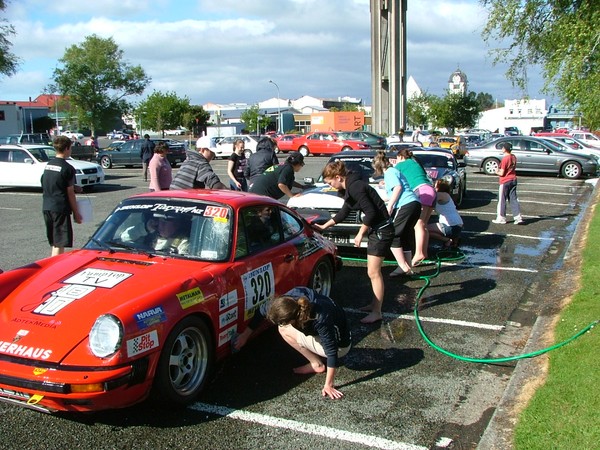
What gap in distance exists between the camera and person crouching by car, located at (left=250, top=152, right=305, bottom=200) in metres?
8.84

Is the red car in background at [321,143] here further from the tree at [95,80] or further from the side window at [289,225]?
the tree at [95,80]

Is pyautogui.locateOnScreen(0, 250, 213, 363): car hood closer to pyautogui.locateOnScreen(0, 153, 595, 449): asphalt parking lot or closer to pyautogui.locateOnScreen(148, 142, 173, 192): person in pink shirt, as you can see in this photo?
pyautogui.locateOnScreen(0, 153, 595, 449): asphalt parking lot

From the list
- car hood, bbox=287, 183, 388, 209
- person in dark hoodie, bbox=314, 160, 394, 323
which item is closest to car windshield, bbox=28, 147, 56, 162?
car hood, bbox=287, 183, 388, 209

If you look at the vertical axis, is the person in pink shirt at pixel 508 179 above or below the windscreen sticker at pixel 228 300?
above

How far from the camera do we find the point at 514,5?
1088cm

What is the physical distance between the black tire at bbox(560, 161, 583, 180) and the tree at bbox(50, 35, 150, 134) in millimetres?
66980

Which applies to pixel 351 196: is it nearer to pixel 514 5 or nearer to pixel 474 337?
pixel 474 337

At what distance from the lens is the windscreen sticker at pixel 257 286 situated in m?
4.76

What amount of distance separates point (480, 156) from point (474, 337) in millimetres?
19838

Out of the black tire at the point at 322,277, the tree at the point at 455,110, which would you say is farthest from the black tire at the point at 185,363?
the tree at the point at 455,110

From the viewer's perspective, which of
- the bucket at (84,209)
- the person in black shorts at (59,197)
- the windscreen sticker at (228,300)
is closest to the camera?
the windscreen sticker at (228,300)

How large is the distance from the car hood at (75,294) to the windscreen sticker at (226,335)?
474 mm

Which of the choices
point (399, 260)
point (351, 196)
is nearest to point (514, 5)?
point (399, 260)

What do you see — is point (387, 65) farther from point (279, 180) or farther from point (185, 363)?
point (185, 363)
